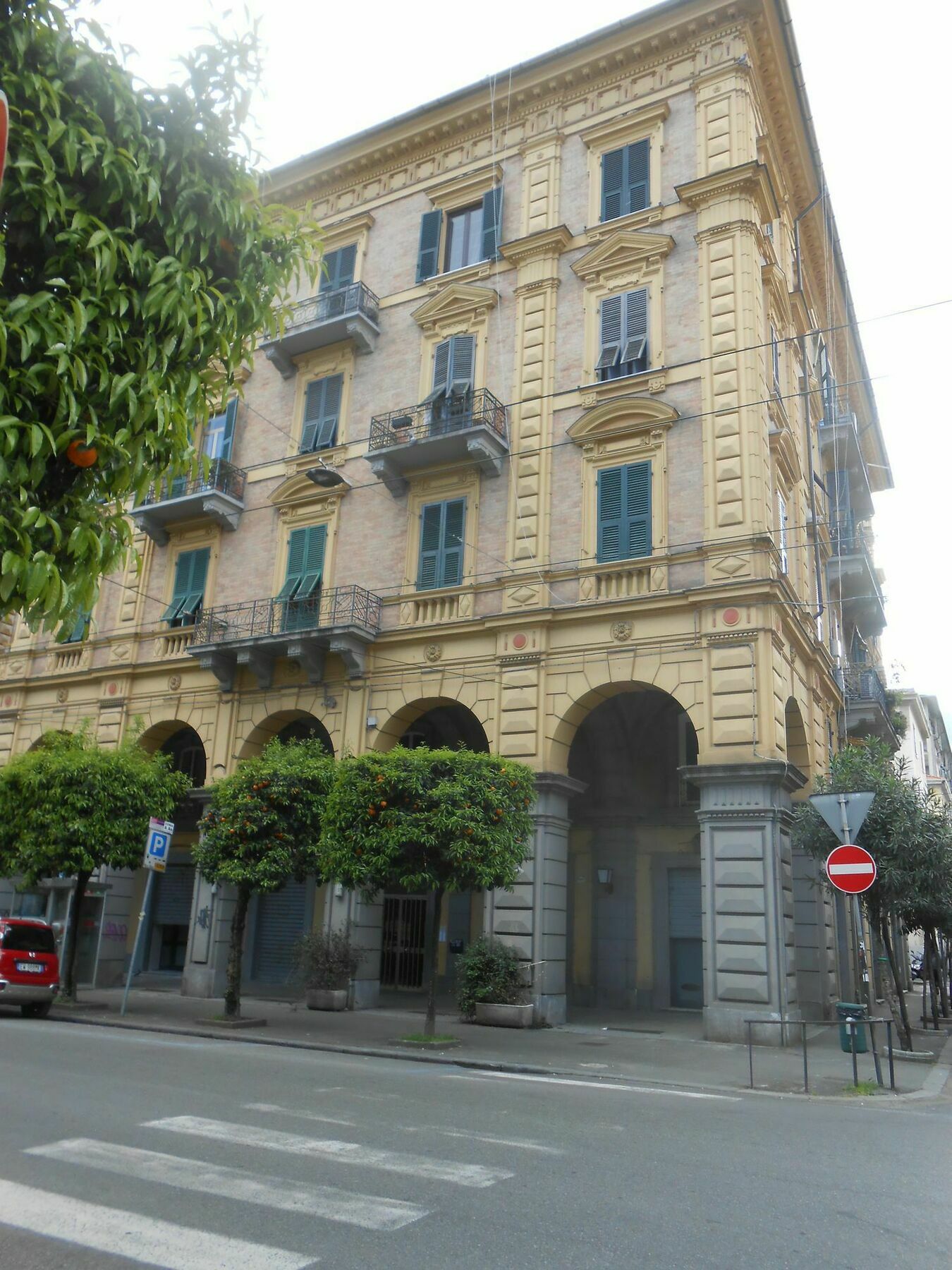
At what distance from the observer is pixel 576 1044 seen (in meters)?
16.3

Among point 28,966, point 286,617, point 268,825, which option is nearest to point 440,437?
point 286,617

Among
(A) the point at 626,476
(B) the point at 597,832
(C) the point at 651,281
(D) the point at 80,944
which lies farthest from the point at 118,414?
(D) the point at 80,944

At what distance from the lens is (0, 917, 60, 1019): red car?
58.4ft

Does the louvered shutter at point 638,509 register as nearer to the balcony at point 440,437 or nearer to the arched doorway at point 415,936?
the balcony at point 440,437

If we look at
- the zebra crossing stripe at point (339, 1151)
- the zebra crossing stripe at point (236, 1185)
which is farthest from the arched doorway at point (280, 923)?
the zebra crossing stripe at point (236, 1185)

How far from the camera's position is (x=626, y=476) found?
20359mm

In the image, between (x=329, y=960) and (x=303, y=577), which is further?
Result: (x=303, y=577)

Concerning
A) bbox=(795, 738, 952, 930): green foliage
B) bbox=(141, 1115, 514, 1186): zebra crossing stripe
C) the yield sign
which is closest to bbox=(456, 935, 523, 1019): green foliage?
bbox=(795, 738, 952, 930): green foliage

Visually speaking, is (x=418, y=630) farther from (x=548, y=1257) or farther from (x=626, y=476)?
(x=548, y=1257)

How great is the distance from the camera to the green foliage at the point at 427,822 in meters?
15.5

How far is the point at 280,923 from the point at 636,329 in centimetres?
1640

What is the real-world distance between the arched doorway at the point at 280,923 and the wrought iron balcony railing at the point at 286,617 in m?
2.27

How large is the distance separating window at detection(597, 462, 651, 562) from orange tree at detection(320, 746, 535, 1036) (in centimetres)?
555

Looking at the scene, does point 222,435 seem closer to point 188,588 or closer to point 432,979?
point 188,588
